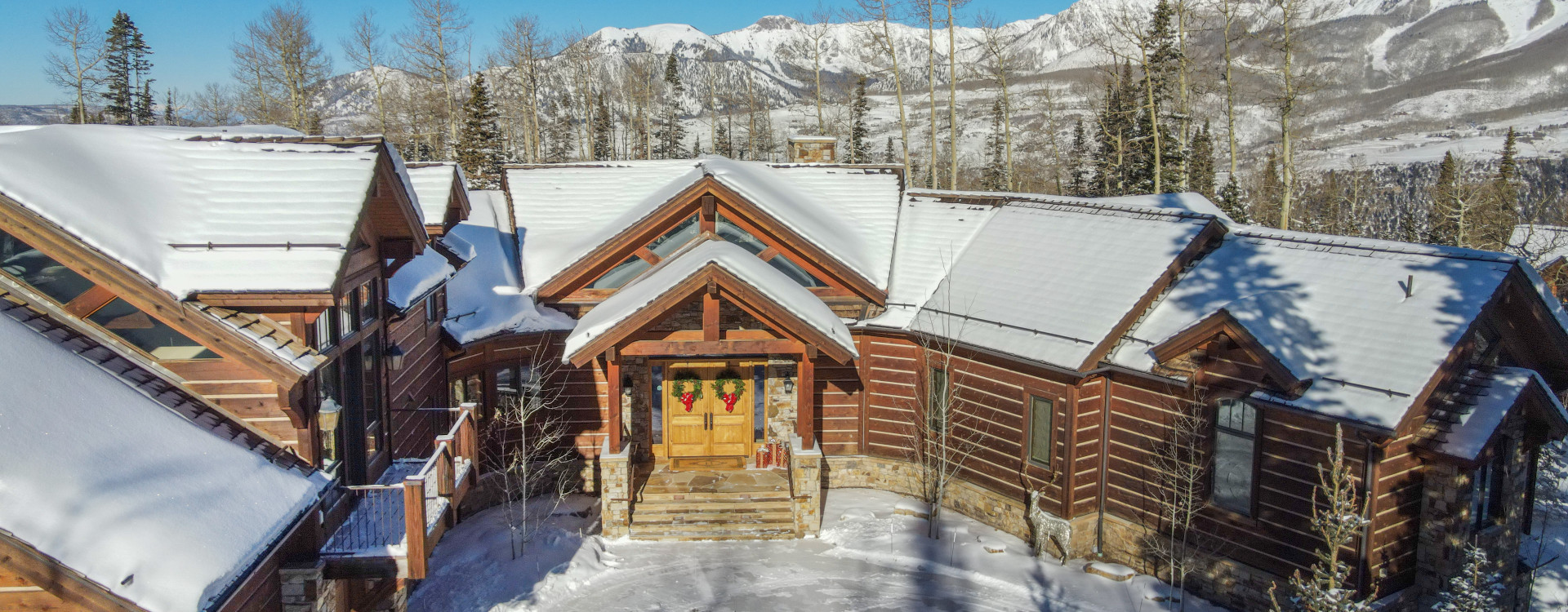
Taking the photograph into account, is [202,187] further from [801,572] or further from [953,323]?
[953,323]

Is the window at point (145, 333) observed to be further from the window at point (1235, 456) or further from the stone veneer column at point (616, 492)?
the window at point (1235, 456)

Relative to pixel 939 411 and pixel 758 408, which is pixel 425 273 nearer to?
pixel 758 408

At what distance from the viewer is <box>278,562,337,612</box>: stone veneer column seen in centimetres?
951

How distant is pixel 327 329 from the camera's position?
35.9 ft

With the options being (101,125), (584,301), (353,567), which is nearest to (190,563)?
(353,567)

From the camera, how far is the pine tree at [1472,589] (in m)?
11.5

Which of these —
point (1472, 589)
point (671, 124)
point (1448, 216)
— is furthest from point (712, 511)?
point (671, 124)

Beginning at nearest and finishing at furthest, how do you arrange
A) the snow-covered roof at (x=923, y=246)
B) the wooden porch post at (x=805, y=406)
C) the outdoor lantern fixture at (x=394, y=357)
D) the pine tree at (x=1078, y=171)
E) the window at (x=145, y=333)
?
the window at (x=145, y=333), the outdoor lantern fixture at (x=394, y=357), the wooden porch post at (x=805, y=406), the snow-covered roof at (x=923, y=246), the pine tree at (x=1078, y=171)

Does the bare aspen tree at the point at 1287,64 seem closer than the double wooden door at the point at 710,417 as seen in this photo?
No

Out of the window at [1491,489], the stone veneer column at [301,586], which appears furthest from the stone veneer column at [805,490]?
the window at [1491,489]

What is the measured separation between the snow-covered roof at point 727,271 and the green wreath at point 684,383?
6.70 ft

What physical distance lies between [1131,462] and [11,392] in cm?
1437

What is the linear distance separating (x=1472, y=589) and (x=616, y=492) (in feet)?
40.4

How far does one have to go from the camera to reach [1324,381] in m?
12.5
